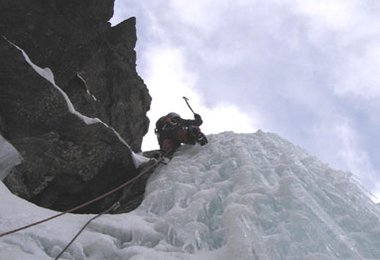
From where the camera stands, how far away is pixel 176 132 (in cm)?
1124

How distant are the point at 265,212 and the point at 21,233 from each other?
2777 millimetres

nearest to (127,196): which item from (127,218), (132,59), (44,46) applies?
(127,218)

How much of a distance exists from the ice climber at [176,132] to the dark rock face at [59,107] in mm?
1830

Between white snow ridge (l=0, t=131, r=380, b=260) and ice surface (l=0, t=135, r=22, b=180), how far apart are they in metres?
1.02

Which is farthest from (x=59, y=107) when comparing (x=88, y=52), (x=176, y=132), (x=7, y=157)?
(x=88, y=52)

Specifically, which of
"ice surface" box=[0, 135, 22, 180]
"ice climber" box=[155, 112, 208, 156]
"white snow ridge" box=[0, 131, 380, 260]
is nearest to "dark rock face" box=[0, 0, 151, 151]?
"ice climber" box=[155, 112, 208, 156]

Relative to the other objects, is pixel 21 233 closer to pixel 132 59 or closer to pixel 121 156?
pixel 121 156

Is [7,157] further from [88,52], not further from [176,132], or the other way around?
[88,52]

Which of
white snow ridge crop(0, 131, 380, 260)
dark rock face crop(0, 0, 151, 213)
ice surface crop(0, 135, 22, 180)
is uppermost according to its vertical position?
dark rock face crop(0, 0, 151, 213)

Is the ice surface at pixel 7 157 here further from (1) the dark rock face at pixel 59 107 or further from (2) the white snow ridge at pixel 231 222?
(2) the white snow ridge at pixel 231 222

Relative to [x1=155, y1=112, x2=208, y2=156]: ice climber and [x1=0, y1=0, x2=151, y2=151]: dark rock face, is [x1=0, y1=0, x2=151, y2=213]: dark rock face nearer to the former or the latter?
[x1=0, y1=0, x2=151, y2=151]: dark rock face

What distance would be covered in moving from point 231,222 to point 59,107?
4444 mm

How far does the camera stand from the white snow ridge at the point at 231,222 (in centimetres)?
528

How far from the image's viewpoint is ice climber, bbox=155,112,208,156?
433 inches
